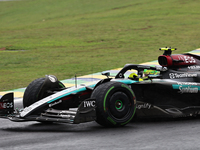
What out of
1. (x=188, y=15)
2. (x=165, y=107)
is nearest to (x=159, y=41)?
(x=188, y=15)

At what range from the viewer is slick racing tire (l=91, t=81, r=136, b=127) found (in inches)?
283

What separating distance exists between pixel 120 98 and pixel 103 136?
85 cm

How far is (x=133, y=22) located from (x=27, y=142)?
3722 centimetres

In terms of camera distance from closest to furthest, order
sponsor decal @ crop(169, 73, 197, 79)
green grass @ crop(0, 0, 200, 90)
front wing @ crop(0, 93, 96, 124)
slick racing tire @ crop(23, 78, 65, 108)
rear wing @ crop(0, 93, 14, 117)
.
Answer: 1. front wing @ crop(0, 93, 96, 124)
2. rear wing @ crop(0, 93, 14, 117)
3. slick racing tire @ crop(23, 78, 65, 108)
4. sponsor decal @ crop(169, 73, 197, 79)
5. green grass @ crop(0, 0, 200, 90)

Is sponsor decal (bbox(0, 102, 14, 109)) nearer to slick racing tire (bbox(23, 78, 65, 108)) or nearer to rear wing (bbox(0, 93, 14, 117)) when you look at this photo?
rear wing (bbox(0, 93, 14, 117))

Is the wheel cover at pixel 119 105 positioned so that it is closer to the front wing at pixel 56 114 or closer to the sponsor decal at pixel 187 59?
the front wing at pixel 56 114

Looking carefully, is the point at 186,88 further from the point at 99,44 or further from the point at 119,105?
the point at 99,44

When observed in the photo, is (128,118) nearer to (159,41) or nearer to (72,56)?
(72,56)

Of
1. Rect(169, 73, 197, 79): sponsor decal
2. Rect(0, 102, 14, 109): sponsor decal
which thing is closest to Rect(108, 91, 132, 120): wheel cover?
Rect(169, 73, 197, 79): sponsor decal

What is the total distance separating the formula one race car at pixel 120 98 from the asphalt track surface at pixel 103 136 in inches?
9.3

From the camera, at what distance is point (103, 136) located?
689 cm

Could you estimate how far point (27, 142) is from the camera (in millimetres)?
6605

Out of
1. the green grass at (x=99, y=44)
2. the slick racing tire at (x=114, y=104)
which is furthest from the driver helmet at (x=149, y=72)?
the green grass at (x=99, y=44)

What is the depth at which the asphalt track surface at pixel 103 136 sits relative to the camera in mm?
6309
